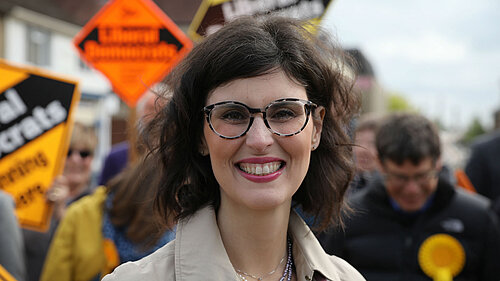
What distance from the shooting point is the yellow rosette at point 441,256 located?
2959 mm

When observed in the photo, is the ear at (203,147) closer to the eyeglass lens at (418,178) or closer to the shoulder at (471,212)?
the eyeglass lens at (418,178)

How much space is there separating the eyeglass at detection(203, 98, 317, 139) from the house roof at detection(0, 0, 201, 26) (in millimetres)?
9016

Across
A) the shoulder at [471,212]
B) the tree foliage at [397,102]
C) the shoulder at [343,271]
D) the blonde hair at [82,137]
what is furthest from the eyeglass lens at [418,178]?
the tree foliage at [397,102]

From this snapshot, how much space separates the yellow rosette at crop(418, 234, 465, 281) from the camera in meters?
2.96

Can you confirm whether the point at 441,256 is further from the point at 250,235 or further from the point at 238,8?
the point at 238,8

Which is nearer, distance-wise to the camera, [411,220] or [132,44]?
[411,220]

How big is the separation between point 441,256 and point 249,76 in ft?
6.16

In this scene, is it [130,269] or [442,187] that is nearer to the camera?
[130,269]

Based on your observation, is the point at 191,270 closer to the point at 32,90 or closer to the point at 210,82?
the point at 210,82

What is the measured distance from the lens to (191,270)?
1.57 meters

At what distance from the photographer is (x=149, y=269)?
154 centimetres

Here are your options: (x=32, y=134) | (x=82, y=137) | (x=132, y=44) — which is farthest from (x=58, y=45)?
(x=32, y=134)

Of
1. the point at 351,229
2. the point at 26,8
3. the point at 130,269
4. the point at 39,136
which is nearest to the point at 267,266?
the point at 130,269

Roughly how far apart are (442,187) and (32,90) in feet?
8.53
